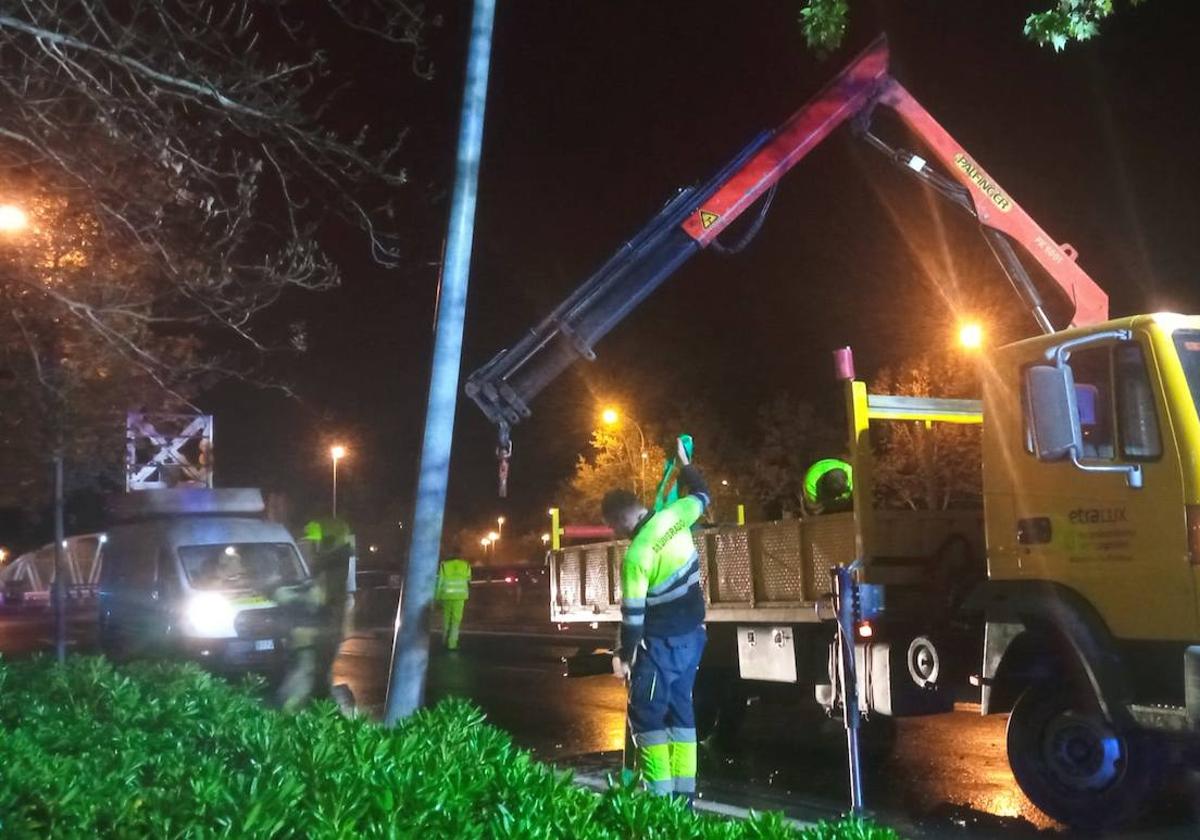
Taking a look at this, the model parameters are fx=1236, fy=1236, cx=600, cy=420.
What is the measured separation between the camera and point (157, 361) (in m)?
9.66

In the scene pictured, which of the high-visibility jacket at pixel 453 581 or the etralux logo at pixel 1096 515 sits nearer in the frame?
the etralux logo at pixel 1096 515

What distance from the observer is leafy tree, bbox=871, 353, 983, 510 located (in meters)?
9.88

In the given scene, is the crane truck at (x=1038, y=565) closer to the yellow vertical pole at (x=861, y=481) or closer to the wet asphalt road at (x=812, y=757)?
the yellow vertical pole at (x=861, y=481)

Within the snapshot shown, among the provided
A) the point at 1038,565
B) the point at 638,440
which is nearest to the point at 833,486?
the point at 1038,565

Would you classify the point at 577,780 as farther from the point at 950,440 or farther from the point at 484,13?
the point at 950,440

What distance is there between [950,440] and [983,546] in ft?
32.4

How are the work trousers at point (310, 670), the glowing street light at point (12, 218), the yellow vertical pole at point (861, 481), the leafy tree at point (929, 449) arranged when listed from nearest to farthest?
1. the yellow vertical pole at point (861, 481)
2. the glowing street light at point (12, 218)
3. the leafy tree at point (929, 449)
4. the work trousers at point (310, 670)

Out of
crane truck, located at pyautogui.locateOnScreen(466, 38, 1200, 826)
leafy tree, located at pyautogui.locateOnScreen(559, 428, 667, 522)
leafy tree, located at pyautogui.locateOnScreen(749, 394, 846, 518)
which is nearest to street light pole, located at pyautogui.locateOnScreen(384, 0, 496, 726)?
crane truck, located at pyautogui.locateOnScreen(466, 38, 1200, 826)

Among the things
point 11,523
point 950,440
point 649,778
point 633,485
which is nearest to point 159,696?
point 649,778

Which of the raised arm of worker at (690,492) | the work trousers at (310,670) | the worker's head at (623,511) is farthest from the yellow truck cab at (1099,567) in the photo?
the work trousers at (310,670)

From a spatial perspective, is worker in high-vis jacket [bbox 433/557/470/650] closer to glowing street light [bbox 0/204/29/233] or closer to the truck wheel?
glowing street light [bbox 0/204/29/233]

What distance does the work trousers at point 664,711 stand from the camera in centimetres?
612

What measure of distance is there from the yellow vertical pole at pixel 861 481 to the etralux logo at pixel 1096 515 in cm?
150

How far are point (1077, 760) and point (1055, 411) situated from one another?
196cm
